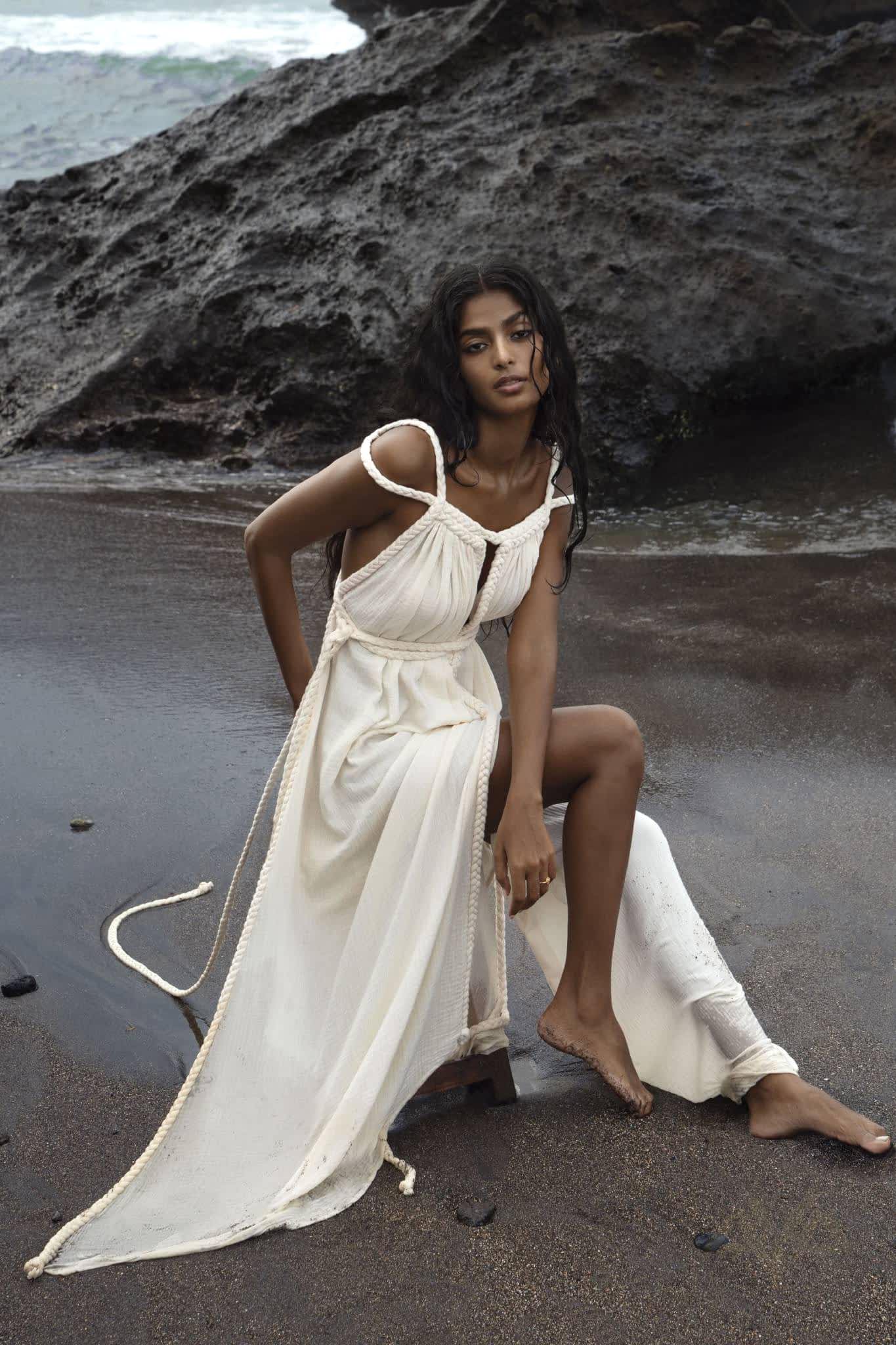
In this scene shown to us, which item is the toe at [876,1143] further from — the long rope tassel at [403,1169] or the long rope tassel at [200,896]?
the long rope tassel at [200,896]

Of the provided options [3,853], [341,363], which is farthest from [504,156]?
[3,853]

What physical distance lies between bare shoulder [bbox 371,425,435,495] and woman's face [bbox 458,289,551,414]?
0.17 meters

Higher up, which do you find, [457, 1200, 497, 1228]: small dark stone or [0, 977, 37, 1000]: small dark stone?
[0, 977, 37, 1000]: small dark stone

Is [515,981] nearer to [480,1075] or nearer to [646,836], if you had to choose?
[480,1075]

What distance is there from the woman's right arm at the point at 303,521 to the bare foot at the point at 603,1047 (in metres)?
0.84

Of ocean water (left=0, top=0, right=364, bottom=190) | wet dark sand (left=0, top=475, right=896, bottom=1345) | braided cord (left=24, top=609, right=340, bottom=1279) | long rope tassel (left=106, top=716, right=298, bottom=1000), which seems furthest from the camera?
→ ocean water (left=0, top=0, right=364, bottom=190)

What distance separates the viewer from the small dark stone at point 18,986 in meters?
2.99

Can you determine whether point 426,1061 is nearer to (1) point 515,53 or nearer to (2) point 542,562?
(2) point 542,562

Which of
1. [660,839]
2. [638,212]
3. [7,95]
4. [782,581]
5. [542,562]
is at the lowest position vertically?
[782,581]

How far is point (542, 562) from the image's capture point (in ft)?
9.16

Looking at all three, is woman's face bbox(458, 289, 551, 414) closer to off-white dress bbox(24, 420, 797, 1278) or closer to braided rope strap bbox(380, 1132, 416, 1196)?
off-white dress bbox(24, 420, 797, 1278)

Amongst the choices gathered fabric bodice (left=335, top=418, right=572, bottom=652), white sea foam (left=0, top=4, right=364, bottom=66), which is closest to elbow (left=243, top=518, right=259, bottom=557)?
gathered fabric bodice (left=335, top=418, right=572, bottom=652)

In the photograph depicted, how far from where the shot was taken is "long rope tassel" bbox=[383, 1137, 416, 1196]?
2.34 m

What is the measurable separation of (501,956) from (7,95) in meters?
34.4
